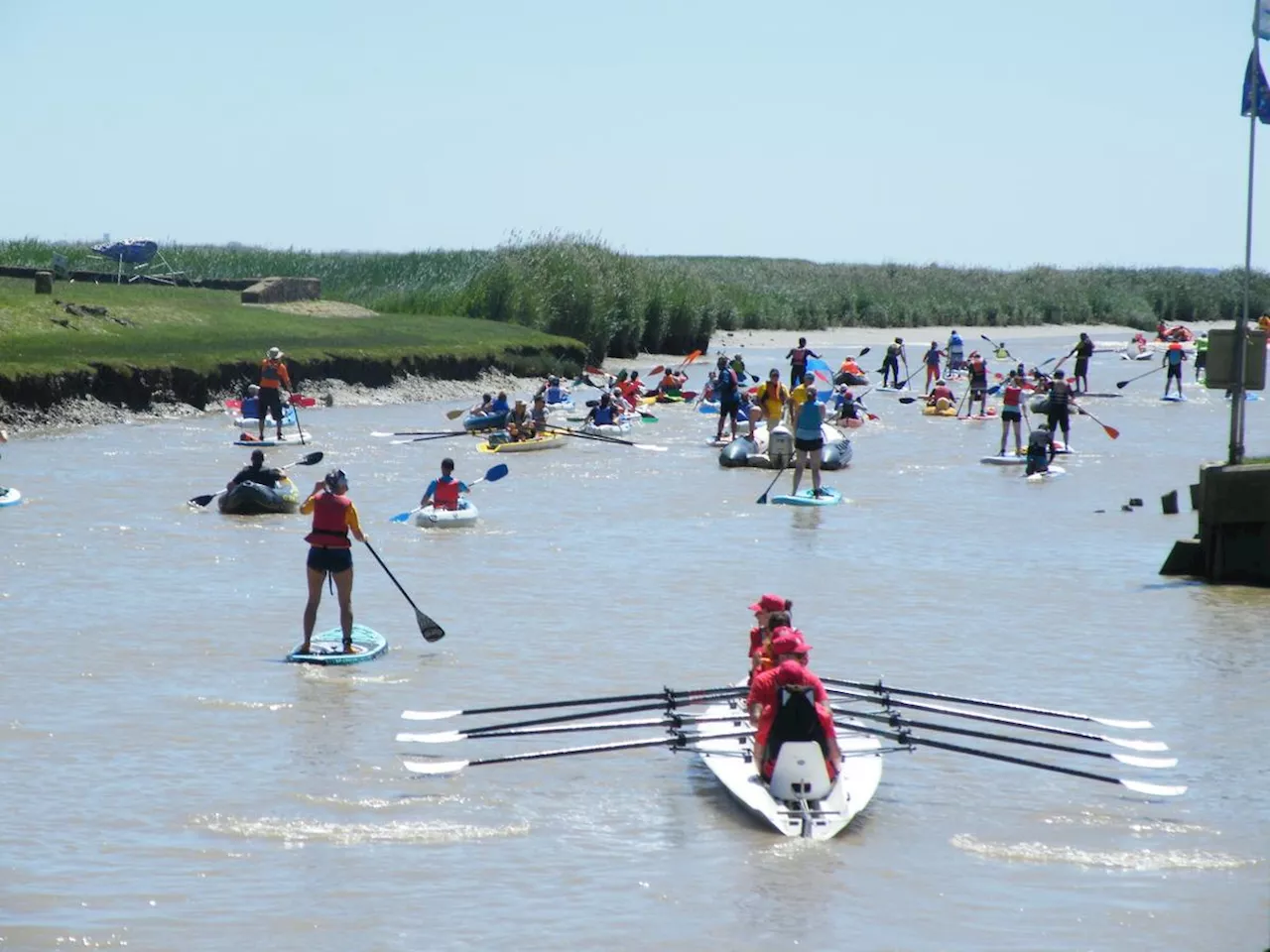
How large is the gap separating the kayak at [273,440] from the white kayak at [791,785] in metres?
23.9

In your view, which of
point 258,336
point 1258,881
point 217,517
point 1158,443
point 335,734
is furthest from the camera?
point 258,336

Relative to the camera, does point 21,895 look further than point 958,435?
No

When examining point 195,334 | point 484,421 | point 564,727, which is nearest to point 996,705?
point 564,727

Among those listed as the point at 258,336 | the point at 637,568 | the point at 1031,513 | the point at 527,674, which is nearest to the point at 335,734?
the point at 527,674

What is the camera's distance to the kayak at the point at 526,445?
35.4 m

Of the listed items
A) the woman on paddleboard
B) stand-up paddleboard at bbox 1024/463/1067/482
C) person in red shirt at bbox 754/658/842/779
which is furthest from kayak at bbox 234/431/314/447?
person in red shirt at bbox 754/658/842/779

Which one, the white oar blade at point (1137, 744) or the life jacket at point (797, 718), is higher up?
the life jacket at point (797, 718)

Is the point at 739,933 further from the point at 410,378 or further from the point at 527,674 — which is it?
the point at 410,378

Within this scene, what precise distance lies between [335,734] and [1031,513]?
16120 mm

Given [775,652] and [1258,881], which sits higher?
[775,652]

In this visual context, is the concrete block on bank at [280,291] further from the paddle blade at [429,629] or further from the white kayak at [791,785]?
the white kayak at [791,785]

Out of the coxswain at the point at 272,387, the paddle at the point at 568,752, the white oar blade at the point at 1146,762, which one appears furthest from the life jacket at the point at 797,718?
the coxswain at the point at 272,387

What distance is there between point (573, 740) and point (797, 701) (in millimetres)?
2751

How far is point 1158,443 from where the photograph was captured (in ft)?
129
